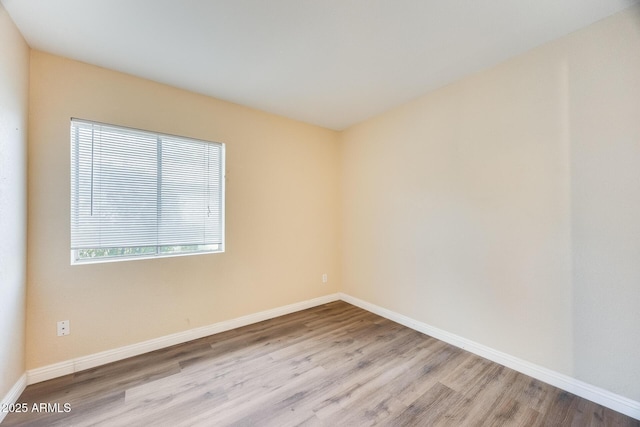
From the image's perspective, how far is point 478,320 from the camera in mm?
2260

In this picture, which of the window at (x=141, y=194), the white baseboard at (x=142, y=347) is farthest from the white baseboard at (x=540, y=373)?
the window at (x=141, y=194)

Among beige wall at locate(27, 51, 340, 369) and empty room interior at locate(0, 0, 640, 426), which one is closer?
empty room interior at locate(0, 0, 640, 426)

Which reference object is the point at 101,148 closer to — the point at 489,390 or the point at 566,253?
the point at 489,390

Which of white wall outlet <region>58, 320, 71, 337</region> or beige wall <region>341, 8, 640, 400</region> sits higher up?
beige wall <region>341, 8, 640, 400</region>

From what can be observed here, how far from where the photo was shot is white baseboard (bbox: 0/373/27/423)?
1529 millimetres

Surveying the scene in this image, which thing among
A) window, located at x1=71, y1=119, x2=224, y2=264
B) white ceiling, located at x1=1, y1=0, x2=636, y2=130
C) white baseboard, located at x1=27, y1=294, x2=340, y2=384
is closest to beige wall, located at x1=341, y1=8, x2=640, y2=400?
white ceiling, located at x1=1, y1=0, x2=636, y2=130

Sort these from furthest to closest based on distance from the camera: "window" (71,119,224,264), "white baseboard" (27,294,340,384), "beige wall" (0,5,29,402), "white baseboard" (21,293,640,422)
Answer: "window" (71,119,224,264)
"white baseboard" (27,294,340,384)
"white baseboard" (21,293,640,422)
"beige wall" (0,5,29,402)

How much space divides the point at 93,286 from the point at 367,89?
3.05 m

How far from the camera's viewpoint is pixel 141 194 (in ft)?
7.53

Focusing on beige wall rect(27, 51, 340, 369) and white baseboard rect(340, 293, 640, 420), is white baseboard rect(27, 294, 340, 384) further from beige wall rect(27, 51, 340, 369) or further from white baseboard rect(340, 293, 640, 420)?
white baseboard rect(340, 293, 640, 420)

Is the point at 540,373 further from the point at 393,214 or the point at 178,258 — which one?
the point at 178,258

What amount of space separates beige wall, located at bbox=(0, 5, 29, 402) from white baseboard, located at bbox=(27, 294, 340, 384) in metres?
0.16

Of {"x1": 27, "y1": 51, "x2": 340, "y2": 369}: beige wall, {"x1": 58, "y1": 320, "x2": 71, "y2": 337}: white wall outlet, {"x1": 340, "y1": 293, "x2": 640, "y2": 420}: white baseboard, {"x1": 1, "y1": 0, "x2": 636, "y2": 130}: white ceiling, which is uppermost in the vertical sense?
{"x1": 1, "y1": 0, "x2": 636, "y2": 130}: white ceiling

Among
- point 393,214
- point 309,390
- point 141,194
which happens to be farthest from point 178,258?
point 393,214
